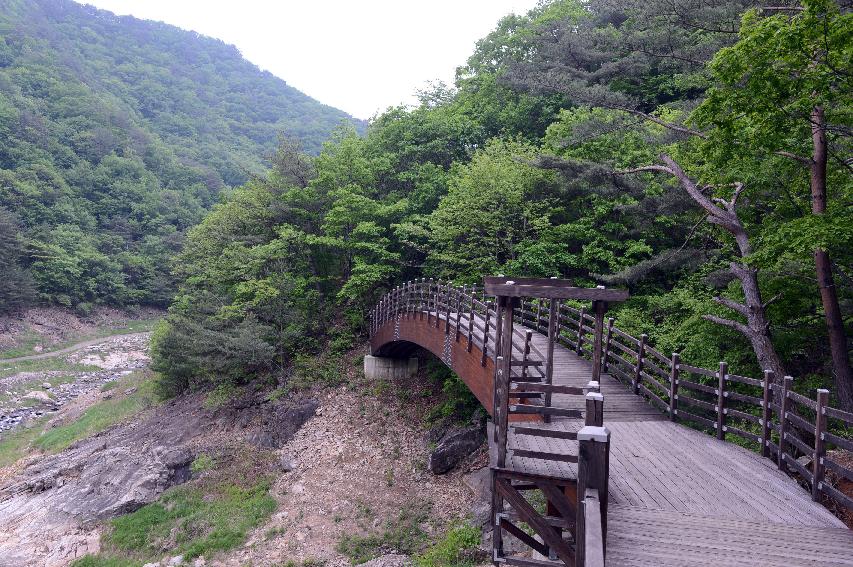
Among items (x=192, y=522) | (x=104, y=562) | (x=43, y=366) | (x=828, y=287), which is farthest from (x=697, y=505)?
(x=43, y=366)

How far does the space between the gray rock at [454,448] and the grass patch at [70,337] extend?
3421 centimetres

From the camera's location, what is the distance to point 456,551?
11023 millimetres

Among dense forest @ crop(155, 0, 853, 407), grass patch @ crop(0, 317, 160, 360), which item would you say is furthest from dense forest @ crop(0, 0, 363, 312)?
dense forest @ crop(155, 0, 853, 407)

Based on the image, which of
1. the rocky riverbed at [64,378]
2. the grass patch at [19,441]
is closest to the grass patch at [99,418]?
the grass patch at [19,441]

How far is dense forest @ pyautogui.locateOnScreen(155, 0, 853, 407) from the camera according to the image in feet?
27.4

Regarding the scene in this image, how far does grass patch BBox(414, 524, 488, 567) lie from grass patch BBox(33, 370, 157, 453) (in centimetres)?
1770

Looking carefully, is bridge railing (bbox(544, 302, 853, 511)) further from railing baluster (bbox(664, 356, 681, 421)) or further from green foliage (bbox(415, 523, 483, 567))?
green foliage (bbox(415, 523, 483, 567))

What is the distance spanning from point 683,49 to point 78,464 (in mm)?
23054

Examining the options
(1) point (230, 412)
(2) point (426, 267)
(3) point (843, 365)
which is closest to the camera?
(3) point (843, 365)

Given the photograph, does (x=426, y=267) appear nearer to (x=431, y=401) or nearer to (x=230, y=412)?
(x=431, y=401)

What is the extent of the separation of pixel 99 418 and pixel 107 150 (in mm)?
55852

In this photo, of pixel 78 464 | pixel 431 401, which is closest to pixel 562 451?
pixel 431 401

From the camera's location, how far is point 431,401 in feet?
60.1

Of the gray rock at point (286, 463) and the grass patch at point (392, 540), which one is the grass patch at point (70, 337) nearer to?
the gray rock at point (286, 463)
